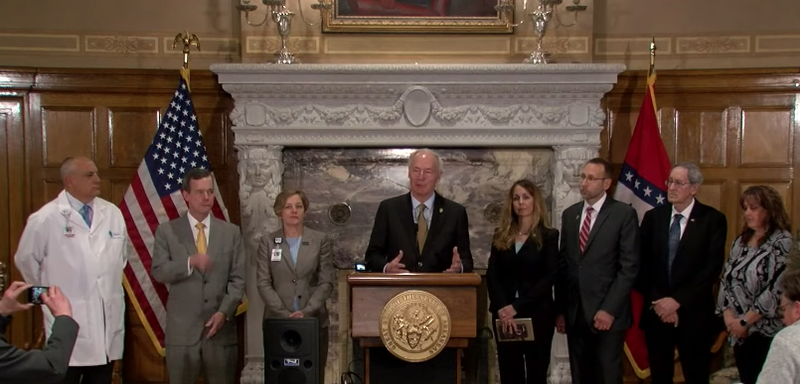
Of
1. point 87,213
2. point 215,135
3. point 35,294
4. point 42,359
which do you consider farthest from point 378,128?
point 42,359

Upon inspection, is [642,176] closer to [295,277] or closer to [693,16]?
[693,16]

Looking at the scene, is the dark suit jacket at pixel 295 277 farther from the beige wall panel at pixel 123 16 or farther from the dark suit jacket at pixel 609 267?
the beige wall panel at pixel 123 16

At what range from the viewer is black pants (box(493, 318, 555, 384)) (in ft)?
13.9

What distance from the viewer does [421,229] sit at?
4.29 m

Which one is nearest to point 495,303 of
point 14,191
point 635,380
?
point 635,380

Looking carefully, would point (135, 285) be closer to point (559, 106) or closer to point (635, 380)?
point (559, 106)

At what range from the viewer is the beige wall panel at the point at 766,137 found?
5.53m

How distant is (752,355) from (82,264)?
11.2ft

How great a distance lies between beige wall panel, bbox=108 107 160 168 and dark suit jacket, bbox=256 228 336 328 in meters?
1.66

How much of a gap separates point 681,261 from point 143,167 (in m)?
3.32

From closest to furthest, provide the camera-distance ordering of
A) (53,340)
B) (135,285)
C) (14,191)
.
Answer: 1. (53,340)
2. (135,285)
3. (14,191)

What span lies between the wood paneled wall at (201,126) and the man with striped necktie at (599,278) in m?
1.44

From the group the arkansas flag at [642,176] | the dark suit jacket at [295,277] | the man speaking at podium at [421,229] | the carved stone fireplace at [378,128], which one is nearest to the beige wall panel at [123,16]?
the carved stone fireplace at [378,128]

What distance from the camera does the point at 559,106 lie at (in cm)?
538
